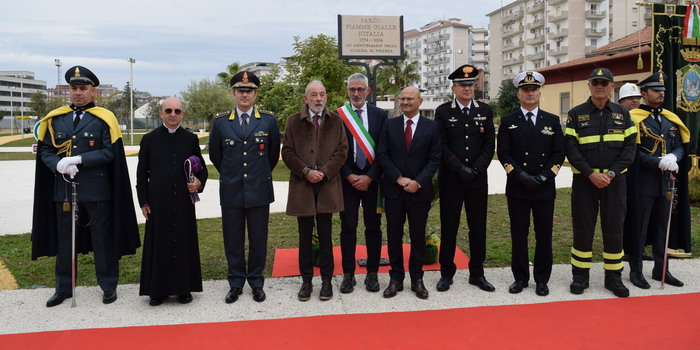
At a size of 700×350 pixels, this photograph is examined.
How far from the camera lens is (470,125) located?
5.22 m

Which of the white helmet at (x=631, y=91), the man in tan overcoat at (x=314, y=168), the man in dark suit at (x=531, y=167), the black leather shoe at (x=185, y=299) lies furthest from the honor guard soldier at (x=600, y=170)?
the black leather shoe at (x=185, y=299)

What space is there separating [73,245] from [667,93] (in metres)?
8.67

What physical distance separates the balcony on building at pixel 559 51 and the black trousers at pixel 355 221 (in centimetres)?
7082

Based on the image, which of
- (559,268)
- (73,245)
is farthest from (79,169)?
(559,268)

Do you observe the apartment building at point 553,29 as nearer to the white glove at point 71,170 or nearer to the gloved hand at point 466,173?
the gloved hand at point 466,173

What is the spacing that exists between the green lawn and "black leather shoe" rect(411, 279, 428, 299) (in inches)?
58.7

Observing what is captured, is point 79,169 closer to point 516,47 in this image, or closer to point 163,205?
point 163,205

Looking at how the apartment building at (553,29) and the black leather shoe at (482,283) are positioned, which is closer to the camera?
the black leather shoe at (482,283)

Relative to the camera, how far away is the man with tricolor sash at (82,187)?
4.96m

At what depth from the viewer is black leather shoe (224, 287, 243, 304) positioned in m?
4.95

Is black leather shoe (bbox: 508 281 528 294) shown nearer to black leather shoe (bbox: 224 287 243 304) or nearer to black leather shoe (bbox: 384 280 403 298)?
black leather shoe (bbox: 384 280 403 298)

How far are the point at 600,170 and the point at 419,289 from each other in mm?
2032

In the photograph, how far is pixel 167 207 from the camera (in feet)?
16.0

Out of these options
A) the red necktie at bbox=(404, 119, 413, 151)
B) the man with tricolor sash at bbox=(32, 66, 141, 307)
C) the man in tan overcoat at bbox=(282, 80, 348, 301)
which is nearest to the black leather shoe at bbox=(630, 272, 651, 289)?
the red necktie at bbox=(404, 119, 413, 151)
